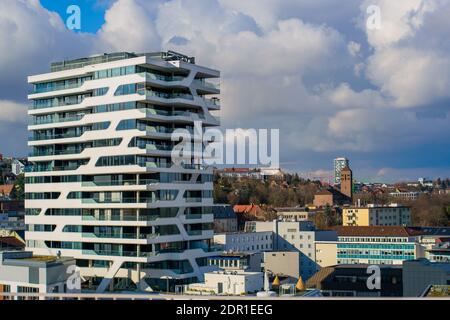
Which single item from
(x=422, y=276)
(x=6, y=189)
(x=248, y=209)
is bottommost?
(x=422, y=276)

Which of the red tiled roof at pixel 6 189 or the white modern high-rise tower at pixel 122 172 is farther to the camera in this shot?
the red tiled roof at pixel 6 189

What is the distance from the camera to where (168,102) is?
11008 mm

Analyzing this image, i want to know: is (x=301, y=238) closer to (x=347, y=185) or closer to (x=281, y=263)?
(x=281, y=263)

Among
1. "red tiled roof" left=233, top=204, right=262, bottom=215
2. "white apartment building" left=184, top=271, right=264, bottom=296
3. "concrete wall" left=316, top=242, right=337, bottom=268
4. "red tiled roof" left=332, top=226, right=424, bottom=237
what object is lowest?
"concrete wall" left=316, top=242, right=337, bottom=268

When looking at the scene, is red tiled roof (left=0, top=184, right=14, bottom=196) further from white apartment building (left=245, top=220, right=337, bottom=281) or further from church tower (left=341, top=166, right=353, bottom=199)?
church tower (left=341, top=166, right=353, bottom=199)

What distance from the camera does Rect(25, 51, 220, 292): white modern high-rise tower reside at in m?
10.7

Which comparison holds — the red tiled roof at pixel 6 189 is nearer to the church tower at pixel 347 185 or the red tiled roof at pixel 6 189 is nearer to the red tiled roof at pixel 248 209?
the red tiled roof at pixel 248 209

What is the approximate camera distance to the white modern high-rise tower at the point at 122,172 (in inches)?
421

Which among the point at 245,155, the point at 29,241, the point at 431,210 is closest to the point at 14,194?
the point at 29,241

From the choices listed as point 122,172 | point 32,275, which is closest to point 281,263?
point 122,172

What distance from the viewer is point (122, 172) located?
10.8m

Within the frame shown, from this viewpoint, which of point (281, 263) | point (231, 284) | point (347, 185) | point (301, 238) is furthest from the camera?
point (347, 185)

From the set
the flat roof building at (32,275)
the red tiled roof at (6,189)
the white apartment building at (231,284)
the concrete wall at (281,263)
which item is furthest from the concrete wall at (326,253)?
the red tiled roof at (6,189)

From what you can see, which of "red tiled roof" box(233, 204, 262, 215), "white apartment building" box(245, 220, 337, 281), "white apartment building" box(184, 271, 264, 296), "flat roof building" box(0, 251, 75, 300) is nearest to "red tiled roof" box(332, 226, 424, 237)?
"white apartment building" box(245, 220, 337, 281)
